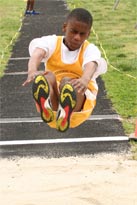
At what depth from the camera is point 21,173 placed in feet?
22.4

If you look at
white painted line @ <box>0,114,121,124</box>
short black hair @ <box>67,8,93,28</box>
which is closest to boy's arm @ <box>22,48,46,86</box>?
short black hair @ <box>67,8,93,28</box>

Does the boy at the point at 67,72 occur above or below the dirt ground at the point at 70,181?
above

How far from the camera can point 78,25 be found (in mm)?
4941

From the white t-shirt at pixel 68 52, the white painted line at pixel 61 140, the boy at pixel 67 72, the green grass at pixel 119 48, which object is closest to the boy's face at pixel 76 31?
the boy at pixel 67 72

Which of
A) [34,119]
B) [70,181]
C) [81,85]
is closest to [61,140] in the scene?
[34,119]

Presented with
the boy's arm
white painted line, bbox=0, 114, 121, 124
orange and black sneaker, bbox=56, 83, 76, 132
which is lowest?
white painted line, bbox=0, 114, 121, 124

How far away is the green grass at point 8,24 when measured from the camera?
1443 cm

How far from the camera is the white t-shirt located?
511cm

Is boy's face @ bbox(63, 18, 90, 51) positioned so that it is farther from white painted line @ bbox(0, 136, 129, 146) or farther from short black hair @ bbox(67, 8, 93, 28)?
white painted line @ bbox(0, 136, 129, 146)

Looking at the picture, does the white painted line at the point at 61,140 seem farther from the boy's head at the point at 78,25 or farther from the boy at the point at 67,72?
the boy's head at the point at 78,25

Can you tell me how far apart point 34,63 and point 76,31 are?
0.53 meters

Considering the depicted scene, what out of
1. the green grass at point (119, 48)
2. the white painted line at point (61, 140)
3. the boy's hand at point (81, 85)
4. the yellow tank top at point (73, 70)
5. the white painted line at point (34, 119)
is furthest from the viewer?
the green grass at point (119, 48)

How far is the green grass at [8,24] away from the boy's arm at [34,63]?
728cm

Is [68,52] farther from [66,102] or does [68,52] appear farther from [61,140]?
[61,140]
